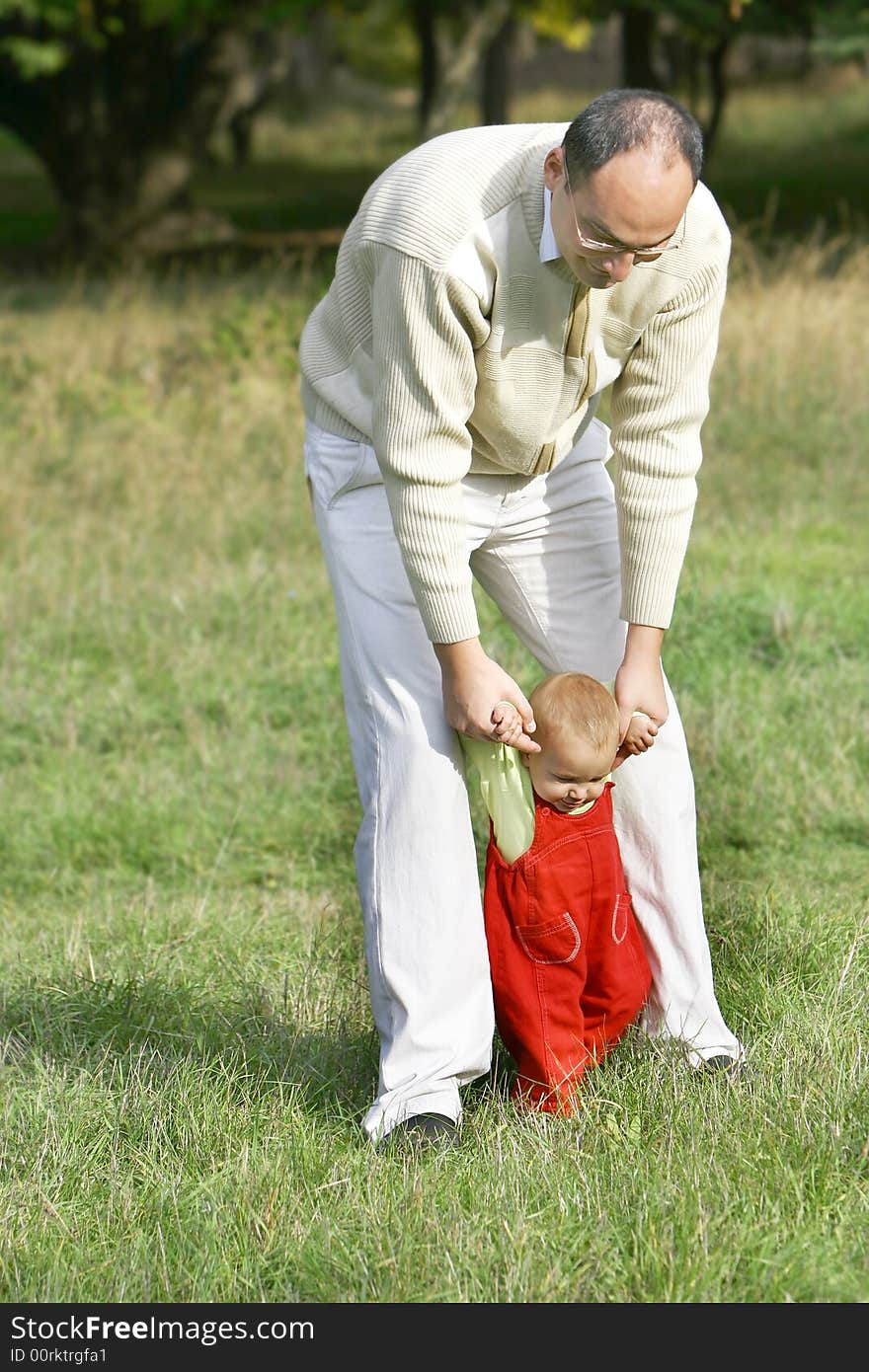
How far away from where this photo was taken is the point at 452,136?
297 cm

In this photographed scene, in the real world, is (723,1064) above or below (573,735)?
below

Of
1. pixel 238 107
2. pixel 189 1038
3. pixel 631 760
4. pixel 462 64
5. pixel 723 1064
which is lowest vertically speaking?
pixel 189 1038

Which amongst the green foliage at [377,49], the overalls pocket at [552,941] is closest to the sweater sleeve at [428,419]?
the overalls pocket at [552,941]

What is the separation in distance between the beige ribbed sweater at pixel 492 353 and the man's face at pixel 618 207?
11 cm

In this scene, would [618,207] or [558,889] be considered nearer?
[618,207]

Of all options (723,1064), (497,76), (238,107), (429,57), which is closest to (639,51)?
(497,76)

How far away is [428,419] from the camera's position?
9.45 feet

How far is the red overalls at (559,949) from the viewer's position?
3.14 meters

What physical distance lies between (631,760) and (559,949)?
46 centimetres

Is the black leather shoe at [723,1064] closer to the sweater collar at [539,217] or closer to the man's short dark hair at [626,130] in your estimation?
the sweater collar at [539,217]


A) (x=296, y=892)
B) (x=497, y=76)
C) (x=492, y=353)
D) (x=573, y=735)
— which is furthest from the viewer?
(x=497, y=76)

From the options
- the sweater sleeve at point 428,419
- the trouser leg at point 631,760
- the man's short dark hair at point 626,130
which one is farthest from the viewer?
the trouser leg at point 631,760

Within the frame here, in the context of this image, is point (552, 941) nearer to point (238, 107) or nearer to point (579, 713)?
point (579, 713)

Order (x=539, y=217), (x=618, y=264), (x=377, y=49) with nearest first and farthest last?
(x=618, y=264) → (x=539, y=217) → (x=377, y=49)
